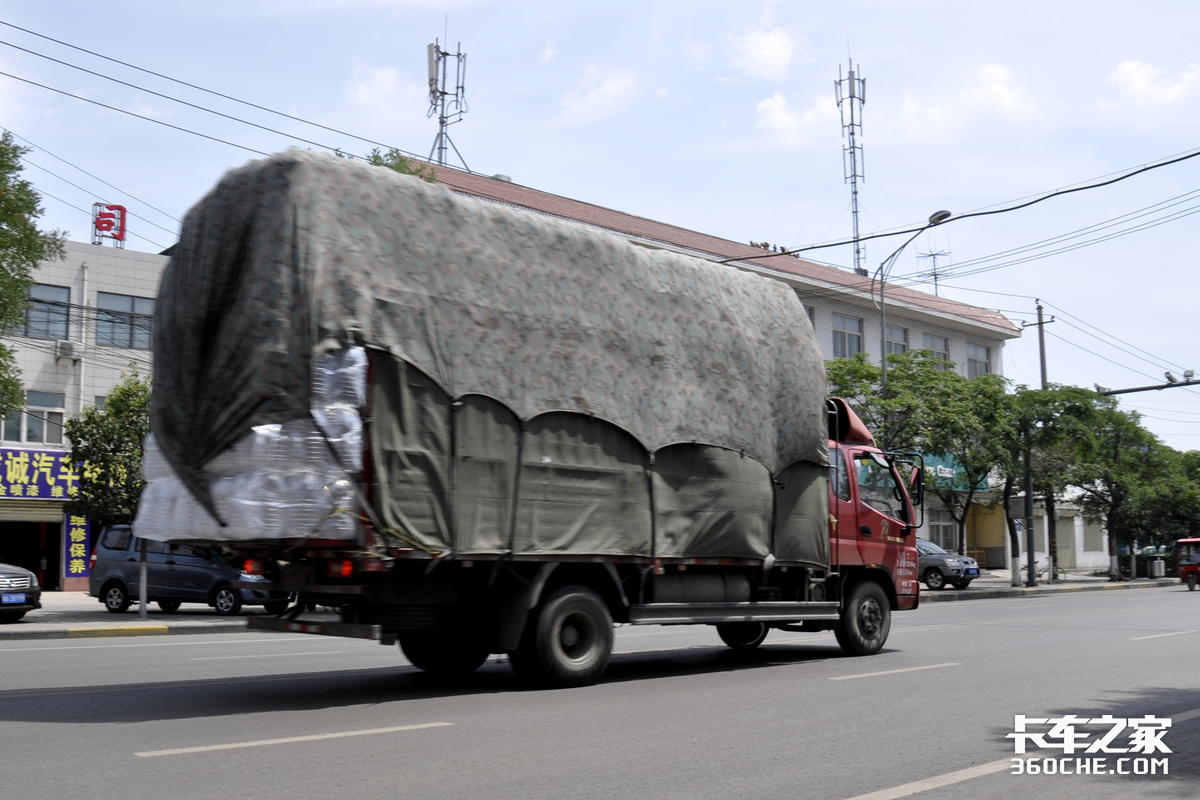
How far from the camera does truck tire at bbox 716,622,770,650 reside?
13359 mm

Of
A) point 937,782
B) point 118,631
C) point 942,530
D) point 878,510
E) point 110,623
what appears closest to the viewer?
point 937,782

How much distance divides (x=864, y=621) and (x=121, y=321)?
2710 cm

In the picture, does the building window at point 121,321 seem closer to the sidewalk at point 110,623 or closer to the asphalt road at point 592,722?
the sidewalk at point 110,623

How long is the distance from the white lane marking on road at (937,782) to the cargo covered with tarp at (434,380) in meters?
4.16

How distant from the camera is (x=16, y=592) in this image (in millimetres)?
19812

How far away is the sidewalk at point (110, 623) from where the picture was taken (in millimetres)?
17719

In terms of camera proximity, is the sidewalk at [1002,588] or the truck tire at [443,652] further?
the sidewalk at [1002,588]

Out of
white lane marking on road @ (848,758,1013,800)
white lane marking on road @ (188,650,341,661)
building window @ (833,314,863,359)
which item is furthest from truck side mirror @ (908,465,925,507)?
building window @ (833,314,863,359)

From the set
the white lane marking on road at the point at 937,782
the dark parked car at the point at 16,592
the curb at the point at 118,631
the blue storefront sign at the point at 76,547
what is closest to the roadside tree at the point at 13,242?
the dark parked car at the point at 16,592

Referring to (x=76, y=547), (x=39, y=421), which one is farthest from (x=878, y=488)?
(x=76, y=547)

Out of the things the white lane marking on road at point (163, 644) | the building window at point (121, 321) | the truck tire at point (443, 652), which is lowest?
the white lane marking on road at point (163, 644)

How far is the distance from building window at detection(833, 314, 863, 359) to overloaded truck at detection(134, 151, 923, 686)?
1270 inches

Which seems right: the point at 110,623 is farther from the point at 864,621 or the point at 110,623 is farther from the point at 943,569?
the point at 943,569

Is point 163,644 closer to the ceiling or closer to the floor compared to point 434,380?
closer to the floor
